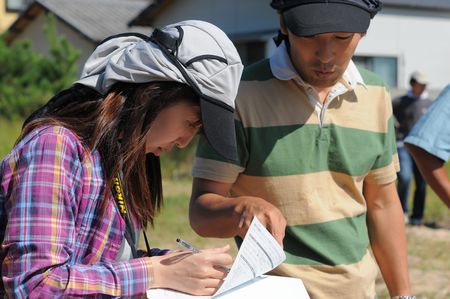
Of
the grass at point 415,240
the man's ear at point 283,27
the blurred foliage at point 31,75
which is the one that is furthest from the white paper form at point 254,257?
the blurred foliage at point 31,75

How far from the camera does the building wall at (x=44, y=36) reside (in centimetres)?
2158

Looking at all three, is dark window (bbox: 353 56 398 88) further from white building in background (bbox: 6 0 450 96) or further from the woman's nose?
the woman's nose

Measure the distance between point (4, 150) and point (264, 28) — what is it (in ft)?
19.0

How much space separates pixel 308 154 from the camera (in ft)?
8.09

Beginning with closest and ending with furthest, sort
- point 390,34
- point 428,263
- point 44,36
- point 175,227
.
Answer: point 428,263 < point 175,227 < point 390,34 < point 44,36

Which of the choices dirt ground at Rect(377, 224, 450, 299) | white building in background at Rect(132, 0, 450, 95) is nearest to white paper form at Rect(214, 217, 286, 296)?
dirt ground at Rect(377, 224, 450, 299)

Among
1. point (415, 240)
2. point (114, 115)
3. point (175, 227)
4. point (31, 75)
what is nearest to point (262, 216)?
point (114, 115)

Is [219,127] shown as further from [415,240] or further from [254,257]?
[415,240]

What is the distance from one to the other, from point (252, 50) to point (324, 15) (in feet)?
43.7

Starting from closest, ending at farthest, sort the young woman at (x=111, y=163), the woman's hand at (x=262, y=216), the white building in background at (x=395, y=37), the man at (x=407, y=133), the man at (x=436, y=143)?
the young woman at (x=111, y=163) → the woman's hand at (x=262, y=216) → the man at (x=436, y=143) → the man at (x=407, y=133) → the white building in background at (x=395, y=37)

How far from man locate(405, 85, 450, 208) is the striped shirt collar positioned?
1.94 ft

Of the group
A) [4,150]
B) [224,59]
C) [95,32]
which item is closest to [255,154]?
[224,59]

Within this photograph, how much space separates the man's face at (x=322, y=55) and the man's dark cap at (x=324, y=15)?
25 millimetres

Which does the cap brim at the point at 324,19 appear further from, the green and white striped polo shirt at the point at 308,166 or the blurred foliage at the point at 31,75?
the blurred foliage at the point at 31,75
